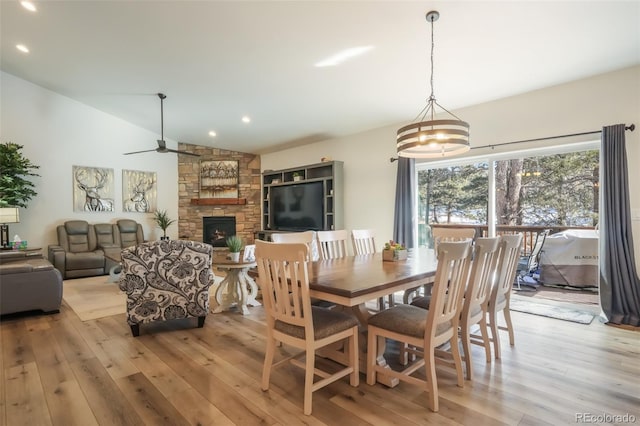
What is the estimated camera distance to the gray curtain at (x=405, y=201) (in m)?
5.05

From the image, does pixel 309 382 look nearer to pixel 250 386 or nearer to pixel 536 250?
pixel 250 386

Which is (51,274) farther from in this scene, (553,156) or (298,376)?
(553,156)

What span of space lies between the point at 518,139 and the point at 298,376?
3822 millimetres

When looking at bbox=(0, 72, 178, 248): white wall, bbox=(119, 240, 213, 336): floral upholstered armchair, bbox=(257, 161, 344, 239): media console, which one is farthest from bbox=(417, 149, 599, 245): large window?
bbox=(0, 72, 178, 248): white wall

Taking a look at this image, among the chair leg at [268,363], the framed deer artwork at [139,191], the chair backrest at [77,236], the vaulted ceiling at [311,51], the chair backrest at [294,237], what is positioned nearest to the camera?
the chair leg at [268,363]

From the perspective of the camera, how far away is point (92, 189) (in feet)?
21.5

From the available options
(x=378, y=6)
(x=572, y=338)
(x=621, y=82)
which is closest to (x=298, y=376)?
(x=572, y=338)

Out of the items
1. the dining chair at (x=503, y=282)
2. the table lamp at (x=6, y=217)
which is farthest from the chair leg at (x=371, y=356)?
the table lamp at (x=6, y=217)

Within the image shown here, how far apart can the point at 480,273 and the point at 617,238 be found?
89.8 inches

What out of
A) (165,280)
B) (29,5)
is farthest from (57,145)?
(165,280)

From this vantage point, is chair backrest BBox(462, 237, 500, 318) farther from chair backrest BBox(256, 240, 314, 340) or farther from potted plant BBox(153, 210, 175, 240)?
potted plant BBox(153, 210, 175, 240)

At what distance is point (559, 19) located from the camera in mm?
2748

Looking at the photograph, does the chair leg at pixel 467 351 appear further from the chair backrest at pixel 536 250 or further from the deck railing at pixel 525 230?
the chair backrest at pixel 536 250

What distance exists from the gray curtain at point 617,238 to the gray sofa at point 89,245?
21.3 ft
